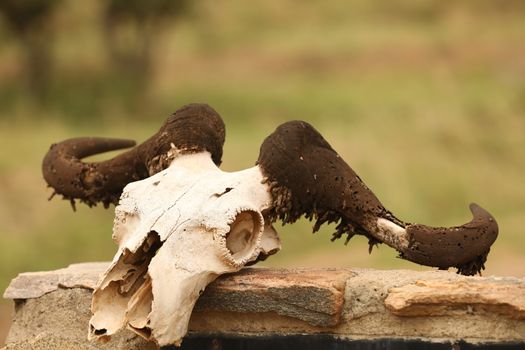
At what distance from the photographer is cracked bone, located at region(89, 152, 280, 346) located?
5289mm

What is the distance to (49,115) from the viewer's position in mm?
22906

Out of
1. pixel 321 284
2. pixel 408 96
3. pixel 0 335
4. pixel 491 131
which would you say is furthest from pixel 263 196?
pixel 408 96

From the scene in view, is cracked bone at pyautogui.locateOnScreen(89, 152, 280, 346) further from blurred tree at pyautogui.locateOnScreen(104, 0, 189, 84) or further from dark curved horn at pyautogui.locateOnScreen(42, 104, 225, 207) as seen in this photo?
blurred tree at pyautogui.locateOnScreen(104, 0, 189, 84)

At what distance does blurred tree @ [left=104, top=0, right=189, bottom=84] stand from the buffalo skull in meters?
20.0

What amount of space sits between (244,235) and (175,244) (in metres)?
0.41

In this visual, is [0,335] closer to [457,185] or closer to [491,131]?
[457,185]

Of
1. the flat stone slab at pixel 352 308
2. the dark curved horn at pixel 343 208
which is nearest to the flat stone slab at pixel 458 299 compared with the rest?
the flat stone slab at pixel 352 308

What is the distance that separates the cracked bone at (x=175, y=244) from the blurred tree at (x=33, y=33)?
1912 centimetres

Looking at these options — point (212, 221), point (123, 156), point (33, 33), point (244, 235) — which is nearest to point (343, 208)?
point (244, 235)

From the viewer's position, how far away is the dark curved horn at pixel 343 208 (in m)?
5.61

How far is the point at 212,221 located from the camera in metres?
5.50

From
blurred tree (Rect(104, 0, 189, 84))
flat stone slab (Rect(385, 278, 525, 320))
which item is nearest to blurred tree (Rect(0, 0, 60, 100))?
blurred tree (Rect(104, 0, 189, 84))

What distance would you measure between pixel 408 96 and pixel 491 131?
8.93 ft

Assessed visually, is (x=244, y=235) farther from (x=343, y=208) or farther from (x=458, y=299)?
(x=458, y=299)
